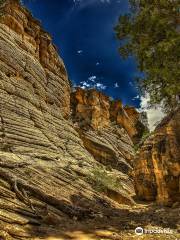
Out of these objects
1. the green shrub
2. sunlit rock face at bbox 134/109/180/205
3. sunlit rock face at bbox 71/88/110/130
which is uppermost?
sunlit rock face at bbox 71/88/110/130

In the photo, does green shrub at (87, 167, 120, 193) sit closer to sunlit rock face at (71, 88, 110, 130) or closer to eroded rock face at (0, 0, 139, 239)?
eroded rock face at (0, 0, 139, 239)

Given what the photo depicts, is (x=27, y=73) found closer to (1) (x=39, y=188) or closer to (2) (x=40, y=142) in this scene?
(2) (x=40, y=142)

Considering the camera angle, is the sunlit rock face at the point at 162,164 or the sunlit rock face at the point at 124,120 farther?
the sunlit rock face at the point at 124,120

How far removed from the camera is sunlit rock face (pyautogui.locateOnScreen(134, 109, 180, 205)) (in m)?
Result: 41.1

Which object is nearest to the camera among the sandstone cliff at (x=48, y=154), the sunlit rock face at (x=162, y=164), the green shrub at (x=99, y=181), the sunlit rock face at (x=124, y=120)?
the sandstone cliff at (x=48, y=154)

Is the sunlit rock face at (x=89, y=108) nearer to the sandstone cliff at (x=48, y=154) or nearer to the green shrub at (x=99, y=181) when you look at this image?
the sandstone cliff at (x=48, y=154)

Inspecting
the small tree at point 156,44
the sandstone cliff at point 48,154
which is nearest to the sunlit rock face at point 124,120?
the sandstone cliff at point 48,154

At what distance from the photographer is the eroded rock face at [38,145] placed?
1850cm

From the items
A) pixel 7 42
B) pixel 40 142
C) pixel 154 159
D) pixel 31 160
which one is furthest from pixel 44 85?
pixel 31 160

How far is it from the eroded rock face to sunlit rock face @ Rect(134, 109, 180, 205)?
4.83 metres

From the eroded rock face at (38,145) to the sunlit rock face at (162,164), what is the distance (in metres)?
4.83

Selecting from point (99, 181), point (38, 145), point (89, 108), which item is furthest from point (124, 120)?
point (38, 145)

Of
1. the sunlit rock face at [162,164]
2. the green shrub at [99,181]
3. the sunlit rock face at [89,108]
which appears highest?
the sunlit rock face at [89,108]

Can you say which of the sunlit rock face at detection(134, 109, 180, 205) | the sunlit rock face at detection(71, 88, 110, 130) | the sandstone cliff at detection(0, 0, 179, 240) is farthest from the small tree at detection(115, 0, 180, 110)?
the sunlit rock face at detection(71, 88, 110, 130)
